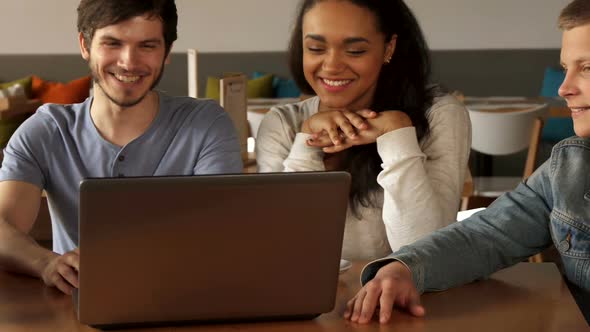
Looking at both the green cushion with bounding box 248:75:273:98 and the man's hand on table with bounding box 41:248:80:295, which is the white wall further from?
the man's hand on table with bounding box 41:248:80:295

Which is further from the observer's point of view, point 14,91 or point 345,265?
point 14,91

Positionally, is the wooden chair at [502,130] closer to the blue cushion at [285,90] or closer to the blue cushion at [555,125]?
the blue cushion at [555,125]

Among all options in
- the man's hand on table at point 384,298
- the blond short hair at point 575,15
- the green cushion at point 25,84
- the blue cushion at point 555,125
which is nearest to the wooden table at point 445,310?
the man's hand on table at point 384,298

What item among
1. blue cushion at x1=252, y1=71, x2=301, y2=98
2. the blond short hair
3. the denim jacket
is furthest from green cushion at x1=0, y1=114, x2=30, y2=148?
the blond short hair

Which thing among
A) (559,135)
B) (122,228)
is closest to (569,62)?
(122,228)

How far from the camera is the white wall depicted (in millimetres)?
5500

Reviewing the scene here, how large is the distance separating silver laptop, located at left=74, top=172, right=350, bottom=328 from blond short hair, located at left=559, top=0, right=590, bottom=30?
55cm

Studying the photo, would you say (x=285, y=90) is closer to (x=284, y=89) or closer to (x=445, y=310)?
(x=284, y=89)

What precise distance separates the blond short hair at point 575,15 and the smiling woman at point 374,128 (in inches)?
17.8

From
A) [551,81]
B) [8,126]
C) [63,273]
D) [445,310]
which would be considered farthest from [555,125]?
[63,273]

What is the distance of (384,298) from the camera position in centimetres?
137

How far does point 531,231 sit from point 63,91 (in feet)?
14.0

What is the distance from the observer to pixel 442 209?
193 centimetres

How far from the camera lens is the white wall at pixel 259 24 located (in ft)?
18.0
